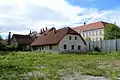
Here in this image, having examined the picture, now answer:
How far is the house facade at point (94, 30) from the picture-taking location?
90.0 meters

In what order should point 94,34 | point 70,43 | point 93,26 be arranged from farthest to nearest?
point 93,26, point 94,34, point 70,43

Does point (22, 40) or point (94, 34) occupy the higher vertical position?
point (94, 34)

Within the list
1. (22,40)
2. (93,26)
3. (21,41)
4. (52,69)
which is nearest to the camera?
(52,69)

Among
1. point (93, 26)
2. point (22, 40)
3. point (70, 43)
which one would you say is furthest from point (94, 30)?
point (70, 43)

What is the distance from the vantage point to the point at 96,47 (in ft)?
176

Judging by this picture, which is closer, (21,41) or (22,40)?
(21,41)

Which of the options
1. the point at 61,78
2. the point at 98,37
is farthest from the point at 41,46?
the point at 61,78

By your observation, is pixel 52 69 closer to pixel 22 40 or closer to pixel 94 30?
pixel 22 40

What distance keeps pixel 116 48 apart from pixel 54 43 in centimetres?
1225

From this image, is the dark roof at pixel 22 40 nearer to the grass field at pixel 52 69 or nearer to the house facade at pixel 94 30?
the house facade at pixel 94 30

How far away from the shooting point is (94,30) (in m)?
93.8

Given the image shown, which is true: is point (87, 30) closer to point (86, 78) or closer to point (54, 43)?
point (54, 43)

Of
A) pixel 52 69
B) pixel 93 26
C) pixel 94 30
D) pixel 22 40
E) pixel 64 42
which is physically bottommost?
pixel 52 69

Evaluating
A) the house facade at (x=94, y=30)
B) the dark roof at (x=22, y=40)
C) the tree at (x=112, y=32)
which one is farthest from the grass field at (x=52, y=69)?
the house facade at (x=94, y=30)
